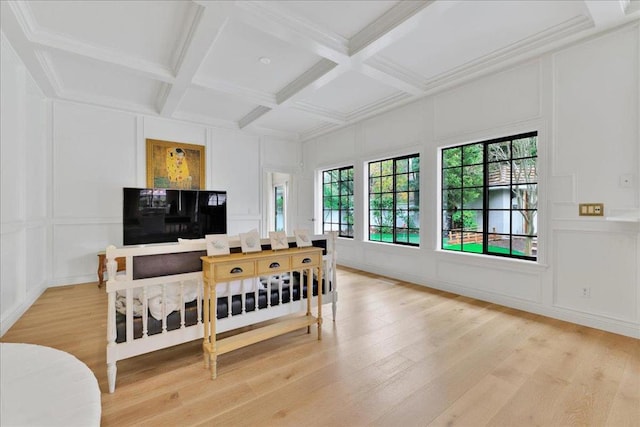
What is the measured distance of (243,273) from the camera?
7.45 feet

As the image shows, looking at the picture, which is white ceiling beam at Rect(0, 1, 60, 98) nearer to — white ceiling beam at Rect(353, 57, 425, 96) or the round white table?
the round white table

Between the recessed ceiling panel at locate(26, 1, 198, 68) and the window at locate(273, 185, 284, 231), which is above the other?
the recessed ceiling panel at locate(26, 1, 198, 68)

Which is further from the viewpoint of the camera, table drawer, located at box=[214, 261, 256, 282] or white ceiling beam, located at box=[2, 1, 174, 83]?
white ceiling beam, located at box=[2, 1, 174, 83]

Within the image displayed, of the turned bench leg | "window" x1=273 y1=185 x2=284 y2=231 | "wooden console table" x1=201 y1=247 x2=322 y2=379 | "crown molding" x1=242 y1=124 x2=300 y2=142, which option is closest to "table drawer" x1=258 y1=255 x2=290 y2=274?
"wooden console table" x1=201 y1=247 x2=322 y2=379

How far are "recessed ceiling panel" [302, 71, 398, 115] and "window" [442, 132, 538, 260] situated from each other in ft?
4.55

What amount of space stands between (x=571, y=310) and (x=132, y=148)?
21.9 feet

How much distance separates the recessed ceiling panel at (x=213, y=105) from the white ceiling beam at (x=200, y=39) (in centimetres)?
51

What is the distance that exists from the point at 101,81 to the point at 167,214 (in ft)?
7.11

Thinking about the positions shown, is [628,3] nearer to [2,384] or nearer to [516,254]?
[516,254]

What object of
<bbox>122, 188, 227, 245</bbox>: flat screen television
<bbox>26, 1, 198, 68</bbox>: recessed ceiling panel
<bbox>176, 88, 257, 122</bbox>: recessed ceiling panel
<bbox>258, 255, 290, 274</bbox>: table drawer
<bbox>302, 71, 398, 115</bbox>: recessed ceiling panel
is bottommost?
<bbox>258, 255, 290, 274</bbox>: table drawer

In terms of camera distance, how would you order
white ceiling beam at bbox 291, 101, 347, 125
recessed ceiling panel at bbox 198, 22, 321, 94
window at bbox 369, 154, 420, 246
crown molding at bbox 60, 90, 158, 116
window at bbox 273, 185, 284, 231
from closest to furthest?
recessed ceiling panel at bbox 198, 22, 321, 94
crown molding at bbox 60, 90, 158, 116
window at bbox 369, 154, 420, 246
white ceiling beam at bbox 291, 101, 347, 125
window at bbox 273, 185, 284, 231

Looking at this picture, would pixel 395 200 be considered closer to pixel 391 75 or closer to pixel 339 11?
pixel 391 75

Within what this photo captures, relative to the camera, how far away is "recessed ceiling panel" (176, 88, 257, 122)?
459 cm

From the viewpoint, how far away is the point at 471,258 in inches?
153
